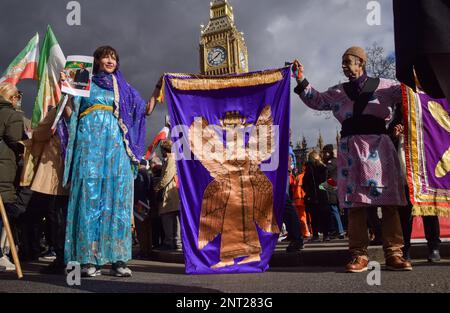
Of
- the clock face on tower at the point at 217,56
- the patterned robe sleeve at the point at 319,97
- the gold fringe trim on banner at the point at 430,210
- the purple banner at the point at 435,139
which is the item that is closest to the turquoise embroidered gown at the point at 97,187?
the patterned robe sleeve at the point at 319,97

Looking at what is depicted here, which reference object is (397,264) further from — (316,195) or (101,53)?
(316,195)

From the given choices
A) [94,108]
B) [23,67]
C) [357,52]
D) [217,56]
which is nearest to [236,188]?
[94,108]

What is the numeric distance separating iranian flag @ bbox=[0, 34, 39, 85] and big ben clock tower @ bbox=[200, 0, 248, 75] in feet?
205

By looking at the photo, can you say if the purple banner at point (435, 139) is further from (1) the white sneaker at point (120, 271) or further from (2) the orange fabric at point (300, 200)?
(2) the orange fabric at point (300, 200)

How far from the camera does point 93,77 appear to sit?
3717 millimetres

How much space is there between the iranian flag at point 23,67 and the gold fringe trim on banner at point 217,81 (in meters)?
3.70

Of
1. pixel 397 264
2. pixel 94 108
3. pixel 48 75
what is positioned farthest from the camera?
pixel 48 75

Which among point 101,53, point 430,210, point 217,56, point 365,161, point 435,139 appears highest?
point 217,56

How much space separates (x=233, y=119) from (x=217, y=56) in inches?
2710

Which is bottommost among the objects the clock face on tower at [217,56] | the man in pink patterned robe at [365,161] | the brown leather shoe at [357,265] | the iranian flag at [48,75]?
the brown leather shoe at [357,265]

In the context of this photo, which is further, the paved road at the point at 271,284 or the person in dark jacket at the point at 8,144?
the person in dark jacket at the point at 8,144

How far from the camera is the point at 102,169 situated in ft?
11.7

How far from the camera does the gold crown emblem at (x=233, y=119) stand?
14.0ft

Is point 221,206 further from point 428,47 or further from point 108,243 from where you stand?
point 428,47
